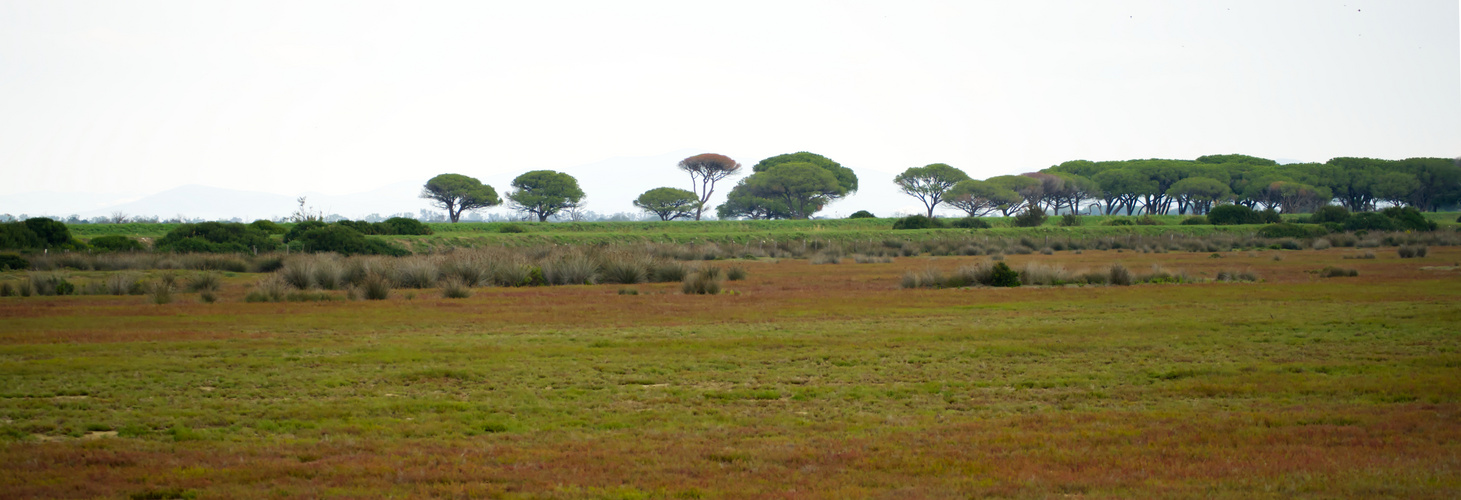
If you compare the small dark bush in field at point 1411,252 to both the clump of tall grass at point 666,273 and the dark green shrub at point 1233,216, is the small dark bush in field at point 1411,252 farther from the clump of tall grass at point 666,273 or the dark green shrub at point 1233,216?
the dark green shrub at point 1233,216

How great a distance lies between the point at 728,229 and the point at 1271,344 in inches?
2322

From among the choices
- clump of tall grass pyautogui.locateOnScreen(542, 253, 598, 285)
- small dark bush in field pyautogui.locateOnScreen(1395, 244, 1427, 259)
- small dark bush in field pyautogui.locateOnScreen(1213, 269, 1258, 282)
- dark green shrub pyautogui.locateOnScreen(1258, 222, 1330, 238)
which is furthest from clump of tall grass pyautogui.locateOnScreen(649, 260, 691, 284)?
dark green shrub pyautogui.locateOnScreen(1258, 222, 1330, 238)

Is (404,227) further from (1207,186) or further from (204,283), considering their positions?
(1207,186)

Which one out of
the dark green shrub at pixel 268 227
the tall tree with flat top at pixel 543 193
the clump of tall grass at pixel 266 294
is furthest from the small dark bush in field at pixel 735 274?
the tall tree with flat top at pixel 543 193

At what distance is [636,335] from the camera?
1535cm

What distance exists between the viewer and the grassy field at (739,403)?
250 inches

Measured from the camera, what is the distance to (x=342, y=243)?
43.2 m

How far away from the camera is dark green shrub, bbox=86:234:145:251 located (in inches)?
1628

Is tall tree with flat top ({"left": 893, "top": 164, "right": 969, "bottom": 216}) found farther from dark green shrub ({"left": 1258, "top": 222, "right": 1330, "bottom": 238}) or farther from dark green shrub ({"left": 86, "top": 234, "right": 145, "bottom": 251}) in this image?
dark green shrub ({"left": 86, "top": 234, "right": 145, "bottom": 251})

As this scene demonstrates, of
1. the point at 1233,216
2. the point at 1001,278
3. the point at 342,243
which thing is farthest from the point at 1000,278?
the point at 1233,216

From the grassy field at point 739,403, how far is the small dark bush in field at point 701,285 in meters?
5.74

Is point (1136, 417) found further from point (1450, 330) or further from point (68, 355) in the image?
point (68, 355)

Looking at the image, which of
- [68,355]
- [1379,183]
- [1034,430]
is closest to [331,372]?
[68,355]

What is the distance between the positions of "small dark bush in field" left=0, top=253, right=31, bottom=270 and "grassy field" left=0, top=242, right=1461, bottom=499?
53.9ft
